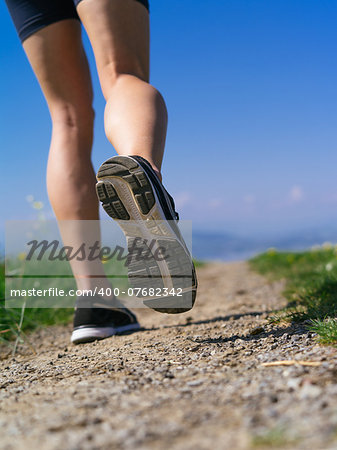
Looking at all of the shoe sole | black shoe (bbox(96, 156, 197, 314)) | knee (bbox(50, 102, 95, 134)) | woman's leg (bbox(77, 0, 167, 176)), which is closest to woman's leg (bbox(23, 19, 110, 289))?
knee (bbox(50, 102, 95, 134))

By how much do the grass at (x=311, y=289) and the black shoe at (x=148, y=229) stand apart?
461 mm

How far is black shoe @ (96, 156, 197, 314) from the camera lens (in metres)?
1.40

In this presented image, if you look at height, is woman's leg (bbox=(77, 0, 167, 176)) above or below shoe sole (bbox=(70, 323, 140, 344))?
above

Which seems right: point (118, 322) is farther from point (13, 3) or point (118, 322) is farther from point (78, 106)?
point (13, 3)

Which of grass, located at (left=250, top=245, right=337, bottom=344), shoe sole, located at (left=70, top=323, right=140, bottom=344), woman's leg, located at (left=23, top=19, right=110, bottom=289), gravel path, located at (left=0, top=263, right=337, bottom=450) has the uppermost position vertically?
woman's leg, located at (left=23, top=19, right=110, bottom=289)

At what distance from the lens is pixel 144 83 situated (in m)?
1.66

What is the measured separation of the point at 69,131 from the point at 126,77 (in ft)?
1.47

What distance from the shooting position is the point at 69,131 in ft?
6.49

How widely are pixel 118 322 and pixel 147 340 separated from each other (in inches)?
14.7

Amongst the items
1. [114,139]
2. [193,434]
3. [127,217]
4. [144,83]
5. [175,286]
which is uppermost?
[144,83]

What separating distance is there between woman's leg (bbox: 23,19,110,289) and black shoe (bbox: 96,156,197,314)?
485 mm

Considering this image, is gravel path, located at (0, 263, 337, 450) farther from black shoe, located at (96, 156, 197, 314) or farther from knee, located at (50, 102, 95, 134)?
knee, located at (50, 102, 95, 134)

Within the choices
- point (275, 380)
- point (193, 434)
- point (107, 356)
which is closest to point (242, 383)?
point (275, 380)

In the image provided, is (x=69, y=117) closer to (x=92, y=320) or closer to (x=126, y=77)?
(x=126, y=77)
